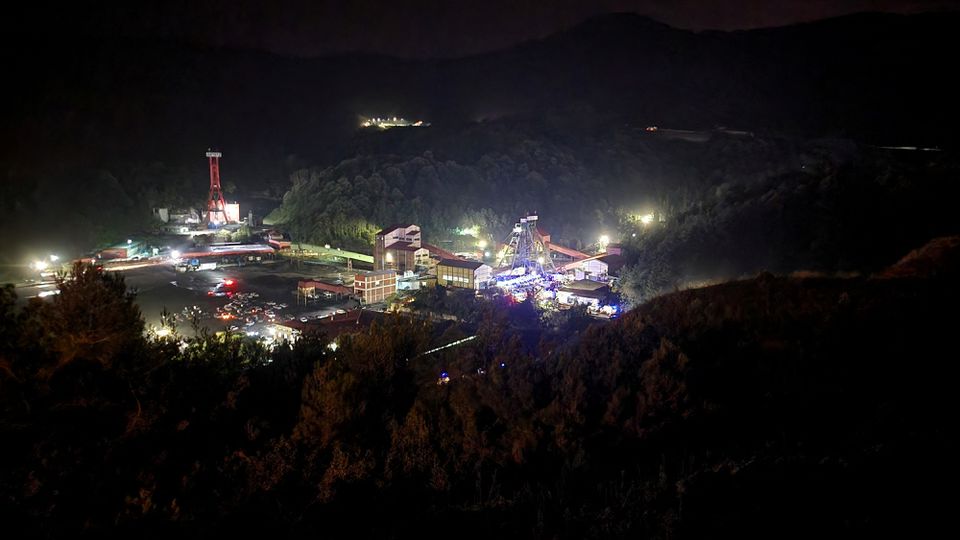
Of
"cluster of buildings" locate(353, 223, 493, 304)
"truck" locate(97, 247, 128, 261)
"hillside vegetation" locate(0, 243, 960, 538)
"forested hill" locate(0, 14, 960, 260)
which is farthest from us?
"forested hill" locate(0, 14, 960, 260)

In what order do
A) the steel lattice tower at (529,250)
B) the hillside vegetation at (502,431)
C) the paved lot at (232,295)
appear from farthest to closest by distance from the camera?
the steel lattice tower at (529,250) → the paved lot at (232,295) → the hillside vegetation at (502,431)

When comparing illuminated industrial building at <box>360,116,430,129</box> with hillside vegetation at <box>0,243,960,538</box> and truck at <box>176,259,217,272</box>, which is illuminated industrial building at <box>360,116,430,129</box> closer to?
truck at <box>176,259,217,272</box>

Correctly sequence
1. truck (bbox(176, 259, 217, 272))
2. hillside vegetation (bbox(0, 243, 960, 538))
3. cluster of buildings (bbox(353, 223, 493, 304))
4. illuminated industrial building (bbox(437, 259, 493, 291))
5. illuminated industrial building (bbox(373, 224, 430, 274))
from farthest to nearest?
truck (bbox(176, 259, 217, 272))
illuminated industrial building (bbox(373, 224, 430, 274))
illuminated industrial building (bbox(437, 259, 493, 291))
cluster of buildings (bbox(353, 223, 493, 304))
hillside vegetation (bbox(0, 243, 960, 538))

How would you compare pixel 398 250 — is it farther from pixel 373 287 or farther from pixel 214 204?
pixel 214 204

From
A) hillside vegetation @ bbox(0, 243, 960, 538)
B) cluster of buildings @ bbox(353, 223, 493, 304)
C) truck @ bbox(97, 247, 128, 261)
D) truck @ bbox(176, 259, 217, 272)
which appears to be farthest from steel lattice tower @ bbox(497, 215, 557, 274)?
truck @ bbox(97, 247, 128, 261)

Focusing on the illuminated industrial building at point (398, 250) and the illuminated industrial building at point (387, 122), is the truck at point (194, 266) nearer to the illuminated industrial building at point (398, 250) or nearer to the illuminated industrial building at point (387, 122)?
the illuminated industrial building at point (398, 250)

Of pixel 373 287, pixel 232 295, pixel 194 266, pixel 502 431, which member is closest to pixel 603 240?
pixel 373 287

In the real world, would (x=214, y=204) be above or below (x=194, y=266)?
above

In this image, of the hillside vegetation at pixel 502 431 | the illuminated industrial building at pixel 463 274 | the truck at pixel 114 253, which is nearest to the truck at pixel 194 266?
the truck at pixel 114 253

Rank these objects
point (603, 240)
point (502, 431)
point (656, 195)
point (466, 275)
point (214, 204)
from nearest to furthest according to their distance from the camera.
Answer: point (502, 431)
point (466, 275)
point (603, 240)
point (214, 204)
point (656, 195)

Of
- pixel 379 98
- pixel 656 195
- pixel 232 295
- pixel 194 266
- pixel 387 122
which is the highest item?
pixel 379 98

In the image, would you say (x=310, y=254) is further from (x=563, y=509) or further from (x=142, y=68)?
(x=142, y=68)
